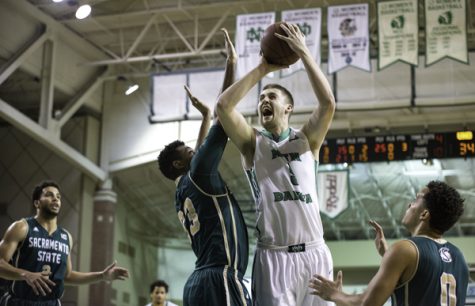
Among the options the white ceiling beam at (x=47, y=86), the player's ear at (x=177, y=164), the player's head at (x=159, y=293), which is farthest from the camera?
the white ceiling beam at (x=47, y=86)

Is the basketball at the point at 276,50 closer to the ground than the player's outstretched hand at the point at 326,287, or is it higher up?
higher up

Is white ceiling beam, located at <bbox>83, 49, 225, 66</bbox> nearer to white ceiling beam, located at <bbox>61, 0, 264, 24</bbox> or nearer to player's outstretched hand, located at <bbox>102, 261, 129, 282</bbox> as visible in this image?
white ceiling beam, located at <bbox>61, 0, 264, 24</bbox>

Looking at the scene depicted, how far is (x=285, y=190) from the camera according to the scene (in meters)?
5.01

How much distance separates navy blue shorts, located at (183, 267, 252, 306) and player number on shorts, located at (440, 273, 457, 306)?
4.12 feet

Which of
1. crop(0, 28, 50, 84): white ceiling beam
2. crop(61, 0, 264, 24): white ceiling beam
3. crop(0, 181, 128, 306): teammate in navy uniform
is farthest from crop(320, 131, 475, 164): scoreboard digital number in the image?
crop(0, 181, 128, 306): teammate in navy uniform

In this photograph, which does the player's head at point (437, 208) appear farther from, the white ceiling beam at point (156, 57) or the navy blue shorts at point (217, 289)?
the white ceiling beam at point (156, 57)

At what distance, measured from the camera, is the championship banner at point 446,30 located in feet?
48.6

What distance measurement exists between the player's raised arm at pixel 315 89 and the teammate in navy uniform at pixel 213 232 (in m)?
0.61

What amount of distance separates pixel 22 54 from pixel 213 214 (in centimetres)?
1368

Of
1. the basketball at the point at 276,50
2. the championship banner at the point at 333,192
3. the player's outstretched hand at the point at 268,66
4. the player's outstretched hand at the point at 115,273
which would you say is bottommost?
the player's outstretched hand at the point at 115,273

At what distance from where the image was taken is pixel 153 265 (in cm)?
2569

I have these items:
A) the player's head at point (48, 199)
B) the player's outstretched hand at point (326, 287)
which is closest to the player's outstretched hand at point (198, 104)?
the player's outstretched hand at point (326, 287)

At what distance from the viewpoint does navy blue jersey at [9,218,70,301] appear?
757 centimetres

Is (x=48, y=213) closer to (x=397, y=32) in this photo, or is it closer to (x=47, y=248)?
(x=47, y=248)
